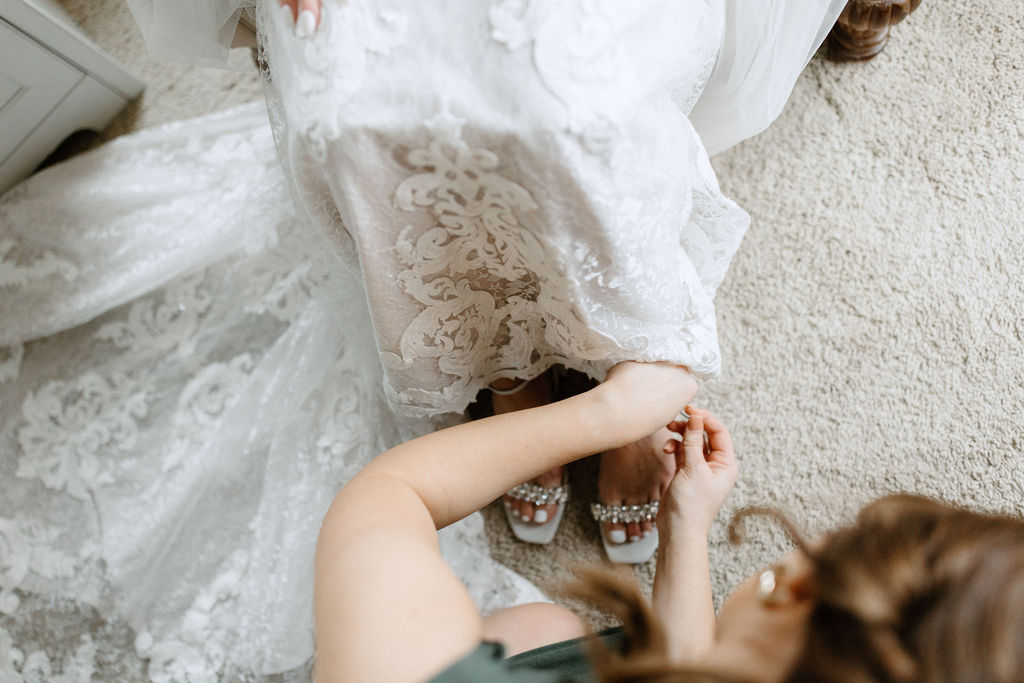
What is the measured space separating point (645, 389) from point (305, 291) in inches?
21.8

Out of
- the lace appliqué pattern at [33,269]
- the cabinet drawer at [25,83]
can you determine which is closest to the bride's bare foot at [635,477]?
the lace appliqué pattern at [33,269]

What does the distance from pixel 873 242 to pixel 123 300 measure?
1.11 meters

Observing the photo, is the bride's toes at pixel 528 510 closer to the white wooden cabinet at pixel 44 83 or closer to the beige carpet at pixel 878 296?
the beige carpet at pixel 878 296

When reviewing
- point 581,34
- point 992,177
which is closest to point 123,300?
point 581,34

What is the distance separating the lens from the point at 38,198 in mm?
974

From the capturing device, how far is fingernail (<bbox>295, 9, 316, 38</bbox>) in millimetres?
503

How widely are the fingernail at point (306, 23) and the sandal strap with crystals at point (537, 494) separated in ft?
1.99

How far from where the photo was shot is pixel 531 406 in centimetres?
89

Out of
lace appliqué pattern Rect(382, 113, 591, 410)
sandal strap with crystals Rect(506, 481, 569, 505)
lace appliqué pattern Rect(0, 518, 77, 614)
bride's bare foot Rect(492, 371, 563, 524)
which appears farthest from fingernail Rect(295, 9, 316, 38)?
lace appliqué pattern Rect(0, 518, 77, 614)

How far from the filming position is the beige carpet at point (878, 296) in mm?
923

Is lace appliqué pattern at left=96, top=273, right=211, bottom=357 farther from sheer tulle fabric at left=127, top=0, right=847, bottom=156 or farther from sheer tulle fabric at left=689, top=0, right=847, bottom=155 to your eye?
sheer tulle fabric at left=689, top=0, right=847, bottom=155

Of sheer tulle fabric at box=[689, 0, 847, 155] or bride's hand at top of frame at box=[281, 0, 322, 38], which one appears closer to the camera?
bride's hand at top of frame at box=[281, 0, 322, 38]

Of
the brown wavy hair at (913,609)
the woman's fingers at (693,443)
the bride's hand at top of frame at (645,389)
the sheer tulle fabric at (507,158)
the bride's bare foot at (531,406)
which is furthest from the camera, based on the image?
the bride's bare foot at (531,406)

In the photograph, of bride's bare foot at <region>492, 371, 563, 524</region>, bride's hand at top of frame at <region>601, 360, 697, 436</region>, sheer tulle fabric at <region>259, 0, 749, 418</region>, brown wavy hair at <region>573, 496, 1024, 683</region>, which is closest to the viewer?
brown wavy hair at <region>573, 496, 1024, 683</region>
